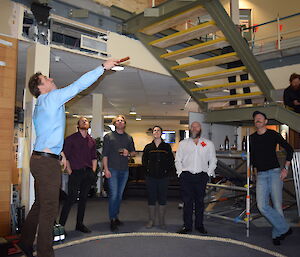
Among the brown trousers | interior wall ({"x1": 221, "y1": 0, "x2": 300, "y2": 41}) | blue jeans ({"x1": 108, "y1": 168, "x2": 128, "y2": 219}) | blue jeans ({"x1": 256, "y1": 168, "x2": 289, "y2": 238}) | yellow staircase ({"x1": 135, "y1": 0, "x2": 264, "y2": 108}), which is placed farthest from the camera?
interior wall ({"x1": 221, "y1": 0, "x2": 300, "y2": 41})

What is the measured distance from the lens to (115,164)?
3975 mm

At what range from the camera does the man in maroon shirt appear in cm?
372

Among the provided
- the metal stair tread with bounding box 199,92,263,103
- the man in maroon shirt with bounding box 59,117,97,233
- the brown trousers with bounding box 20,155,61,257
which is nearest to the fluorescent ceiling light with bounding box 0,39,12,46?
the man in maroon shirt with bounding box 59,117,97,233

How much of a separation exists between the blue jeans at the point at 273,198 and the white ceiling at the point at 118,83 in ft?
9.46

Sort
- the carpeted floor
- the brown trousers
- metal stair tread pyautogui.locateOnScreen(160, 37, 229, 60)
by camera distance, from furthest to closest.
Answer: metal stair tread pyautogui.locateOnScreen(160, 37, 229, 60) < the carpeted floor < the brown trousers

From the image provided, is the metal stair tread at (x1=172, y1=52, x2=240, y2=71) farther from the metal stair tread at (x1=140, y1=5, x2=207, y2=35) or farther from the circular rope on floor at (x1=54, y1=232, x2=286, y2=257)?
the circular rope on floor at (x1=54, y1=232, x2=286, y2=257)

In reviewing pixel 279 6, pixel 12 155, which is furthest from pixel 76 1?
pixel 279 6

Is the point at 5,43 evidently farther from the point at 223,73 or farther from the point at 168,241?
the point at 168,241

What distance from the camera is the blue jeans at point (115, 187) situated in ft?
13.0

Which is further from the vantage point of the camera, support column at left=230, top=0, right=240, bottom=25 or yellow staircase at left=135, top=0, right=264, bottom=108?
support column at left=230, top=0, right=240, bottom=25

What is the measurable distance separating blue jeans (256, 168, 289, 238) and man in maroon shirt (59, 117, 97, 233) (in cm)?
225

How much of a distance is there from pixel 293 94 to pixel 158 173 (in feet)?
7.76

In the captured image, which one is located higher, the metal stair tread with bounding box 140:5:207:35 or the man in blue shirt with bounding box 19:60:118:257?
the metal stair tread with bounding box 140:5:207:35

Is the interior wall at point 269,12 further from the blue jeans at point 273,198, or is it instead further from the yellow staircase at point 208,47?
the blue jeans at point 273,198
